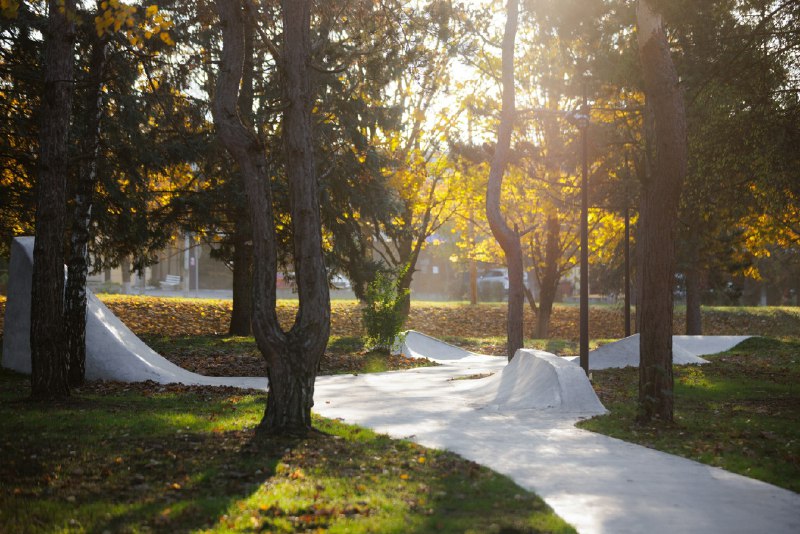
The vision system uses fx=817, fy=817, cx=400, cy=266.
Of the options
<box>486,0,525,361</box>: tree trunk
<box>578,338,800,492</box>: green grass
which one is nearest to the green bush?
<box>486,0,525,361</box>: tree trunk

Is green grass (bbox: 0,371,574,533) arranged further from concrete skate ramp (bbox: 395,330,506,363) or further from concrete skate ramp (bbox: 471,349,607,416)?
concrete skate ramp (bbox: 395,330,506,363)

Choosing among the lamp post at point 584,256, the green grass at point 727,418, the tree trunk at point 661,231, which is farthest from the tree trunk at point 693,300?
the tree trunk at point 661,231

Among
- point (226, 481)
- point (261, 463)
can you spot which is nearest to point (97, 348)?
point (261, 463)

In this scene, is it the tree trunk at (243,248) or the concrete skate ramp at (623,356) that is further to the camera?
the tree trunk at (243,248)

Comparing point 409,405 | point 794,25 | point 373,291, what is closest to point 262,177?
point 409,405

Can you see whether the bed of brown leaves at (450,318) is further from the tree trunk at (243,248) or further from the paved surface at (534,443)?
the paved surface at (534,443)

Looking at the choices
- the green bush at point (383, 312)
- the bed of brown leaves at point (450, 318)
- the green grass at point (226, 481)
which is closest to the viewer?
the green grass at point (226, 481)

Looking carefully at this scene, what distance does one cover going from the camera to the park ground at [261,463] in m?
5.73

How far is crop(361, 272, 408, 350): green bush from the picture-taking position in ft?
69.0

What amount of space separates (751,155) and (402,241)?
1748cm

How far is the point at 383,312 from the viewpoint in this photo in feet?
69.5

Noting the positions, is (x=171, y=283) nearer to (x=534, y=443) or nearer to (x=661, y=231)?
(x=661, y=231)

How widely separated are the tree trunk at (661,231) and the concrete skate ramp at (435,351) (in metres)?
12.8

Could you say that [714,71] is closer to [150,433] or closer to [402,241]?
[150,433]
